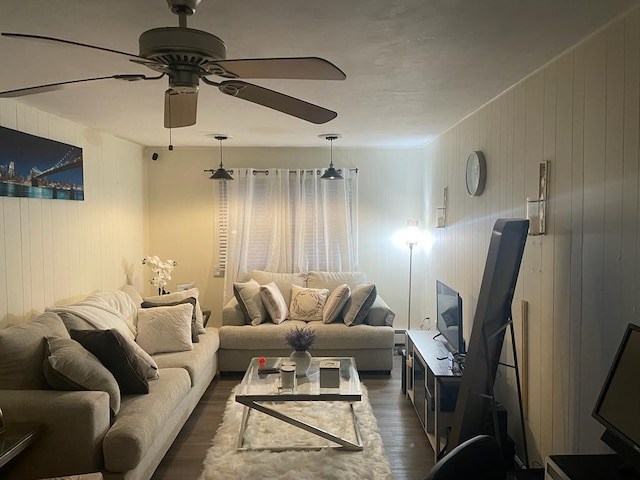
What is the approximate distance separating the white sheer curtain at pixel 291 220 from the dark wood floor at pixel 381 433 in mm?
1673

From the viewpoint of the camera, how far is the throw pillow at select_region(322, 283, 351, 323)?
5.14 meters

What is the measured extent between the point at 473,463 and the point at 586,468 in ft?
2.55

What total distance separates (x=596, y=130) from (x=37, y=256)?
370cm

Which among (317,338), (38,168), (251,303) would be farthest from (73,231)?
(317,338)

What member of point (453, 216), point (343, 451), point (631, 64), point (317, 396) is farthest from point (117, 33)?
point (453, 216)

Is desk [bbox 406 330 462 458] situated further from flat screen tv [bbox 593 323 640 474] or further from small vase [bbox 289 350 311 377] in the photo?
flat screen tv [bbox 593 323 640 474]

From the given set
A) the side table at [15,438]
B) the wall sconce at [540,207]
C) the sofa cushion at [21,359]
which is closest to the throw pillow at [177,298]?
the sofa cushion at [21,359]

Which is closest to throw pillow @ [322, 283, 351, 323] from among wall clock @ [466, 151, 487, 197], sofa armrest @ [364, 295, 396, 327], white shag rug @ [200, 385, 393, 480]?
sofa armrest @ [364, 295, 396, 327]

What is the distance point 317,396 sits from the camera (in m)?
3.31

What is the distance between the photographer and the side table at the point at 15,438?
2.21 meters

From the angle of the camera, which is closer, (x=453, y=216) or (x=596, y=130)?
(x=596, y=130)

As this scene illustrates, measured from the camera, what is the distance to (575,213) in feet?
7.87

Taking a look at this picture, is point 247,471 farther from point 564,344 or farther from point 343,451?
point 564,344

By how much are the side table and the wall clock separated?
10.4 ft
